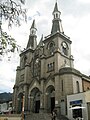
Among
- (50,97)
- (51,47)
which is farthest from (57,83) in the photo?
(51,47)

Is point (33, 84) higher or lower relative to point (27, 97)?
higher

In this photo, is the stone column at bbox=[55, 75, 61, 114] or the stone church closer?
the stone column at bbox=[55, 75, 61, 114]

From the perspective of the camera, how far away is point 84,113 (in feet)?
104

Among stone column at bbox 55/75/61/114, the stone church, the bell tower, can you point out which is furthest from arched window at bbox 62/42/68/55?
the bell tower

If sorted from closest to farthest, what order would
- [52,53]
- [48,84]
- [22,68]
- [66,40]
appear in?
[48,84] → [52,53] → [66,40] → [22,68]

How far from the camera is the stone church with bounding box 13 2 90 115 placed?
39.0m

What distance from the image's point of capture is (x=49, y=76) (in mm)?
43094

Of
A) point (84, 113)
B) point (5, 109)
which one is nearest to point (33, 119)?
point (84, 113)

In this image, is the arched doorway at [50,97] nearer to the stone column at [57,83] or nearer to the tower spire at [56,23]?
the stone column at [57,83]

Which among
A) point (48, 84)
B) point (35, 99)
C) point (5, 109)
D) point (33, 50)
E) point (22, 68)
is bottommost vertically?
point (5, 109)

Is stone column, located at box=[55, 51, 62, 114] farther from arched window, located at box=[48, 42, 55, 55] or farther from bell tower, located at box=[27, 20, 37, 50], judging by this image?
bell tower, located at box=[27, 20, 37, 50]

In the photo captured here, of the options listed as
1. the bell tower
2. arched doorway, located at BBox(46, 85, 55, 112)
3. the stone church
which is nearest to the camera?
the stone church

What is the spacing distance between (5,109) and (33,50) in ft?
70.0

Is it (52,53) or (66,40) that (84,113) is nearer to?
(52,53)
